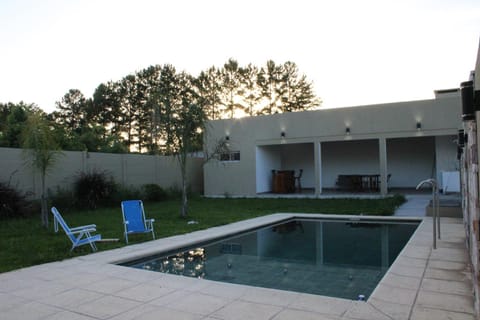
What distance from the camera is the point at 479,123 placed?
2.18 metres

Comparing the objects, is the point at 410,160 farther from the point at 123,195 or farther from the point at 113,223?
the point at 113,223

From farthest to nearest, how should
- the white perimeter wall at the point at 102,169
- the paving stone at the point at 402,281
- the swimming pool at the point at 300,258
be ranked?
the white perimeter wall at the point at 102,169 → the swimming pool at the point at 300,258 → the paving stone at the point at 402,281

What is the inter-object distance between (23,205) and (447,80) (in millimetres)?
20791

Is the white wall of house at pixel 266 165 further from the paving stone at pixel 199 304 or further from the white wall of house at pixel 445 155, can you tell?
the paving stone at pixel 199 304

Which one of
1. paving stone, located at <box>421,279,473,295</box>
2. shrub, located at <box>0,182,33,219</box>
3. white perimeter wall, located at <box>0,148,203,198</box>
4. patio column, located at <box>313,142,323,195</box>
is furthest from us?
patio column, located at <box>313,142,323,195</box>

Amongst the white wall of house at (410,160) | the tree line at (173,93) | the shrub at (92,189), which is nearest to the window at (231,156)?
the shrub at (92,189)

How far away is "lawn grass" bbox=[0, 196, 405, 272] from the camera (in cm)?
664

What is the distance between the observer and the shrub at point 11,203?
1116cm

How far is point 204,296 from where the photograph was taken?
13.9 ft

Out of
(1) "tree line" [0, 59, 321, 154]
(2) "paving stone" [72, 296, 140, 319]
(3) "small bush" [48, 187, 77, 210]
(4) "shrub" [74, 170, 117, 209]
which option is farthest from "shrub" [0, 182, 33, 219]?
(1) "tree line" [0, 59, 321, 154]

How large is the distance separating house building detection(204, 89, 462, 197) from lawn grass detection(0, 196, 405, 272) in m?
2.98

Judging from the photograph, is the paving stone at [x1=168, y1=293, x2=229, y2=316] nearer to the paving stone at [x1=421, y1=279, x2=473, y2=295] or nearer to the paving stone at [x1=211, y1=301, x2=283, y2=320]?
the paving stone at [x1=211, y1=301, x2=283, y2=320]

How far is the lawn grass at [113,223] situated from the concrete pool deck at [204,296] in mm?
931

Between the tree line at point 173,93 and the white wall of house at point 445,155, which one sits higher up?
the tree line at point 173,93
